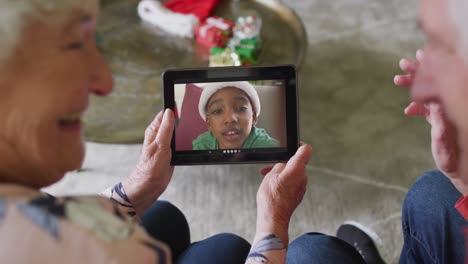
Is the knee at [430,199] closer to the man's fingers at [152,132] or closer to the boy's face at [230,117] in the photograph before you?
the boy's face at [230,117]

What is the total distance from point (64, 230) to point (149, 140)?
21.1 inches

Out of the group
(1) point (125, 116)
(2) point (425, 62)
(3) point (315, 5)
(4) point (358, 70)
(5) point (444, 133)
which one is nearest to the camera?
(2) point (425, 62)

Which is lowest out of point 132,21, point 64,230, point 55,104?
point 64,230

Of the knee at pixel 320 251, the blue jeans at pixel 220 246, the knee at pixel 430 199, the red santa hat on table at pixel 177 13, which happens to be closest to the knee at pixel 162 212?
the blue jeans at pixel 220 246

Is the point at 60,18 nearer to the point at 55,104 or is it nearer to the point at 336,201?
the point at 55,104

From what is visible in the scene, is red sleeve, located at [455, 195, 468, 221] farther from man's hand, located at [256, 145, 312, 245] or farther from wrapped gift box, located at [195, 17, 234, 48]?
wrapped gift box, located at [195, 17, 234, 48]

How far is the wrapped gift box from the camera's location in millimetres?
1614

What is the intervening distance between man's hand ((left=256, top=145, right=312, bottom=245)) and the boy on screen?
3.8 inches

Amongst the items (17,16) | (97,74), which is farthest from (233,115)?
(17,16)

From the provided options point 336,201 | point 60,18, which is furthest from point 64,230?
point 336,201

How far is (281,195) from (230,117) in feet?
0.69

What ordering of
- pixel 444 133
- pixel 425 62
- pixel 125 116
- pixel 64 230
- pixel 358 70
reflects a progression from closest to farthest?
pixel 64 230
pixel 425 62
pixel 444 133
pixel 125 116
pixel 358 70

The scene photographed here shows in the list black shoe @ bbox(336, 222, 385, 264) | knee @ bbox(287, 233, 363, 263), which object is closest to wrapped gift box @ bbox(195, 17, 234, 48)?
black shoe @ bbox(336, 222, 385, 264)

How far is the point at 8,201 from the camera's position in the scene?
51 cm
